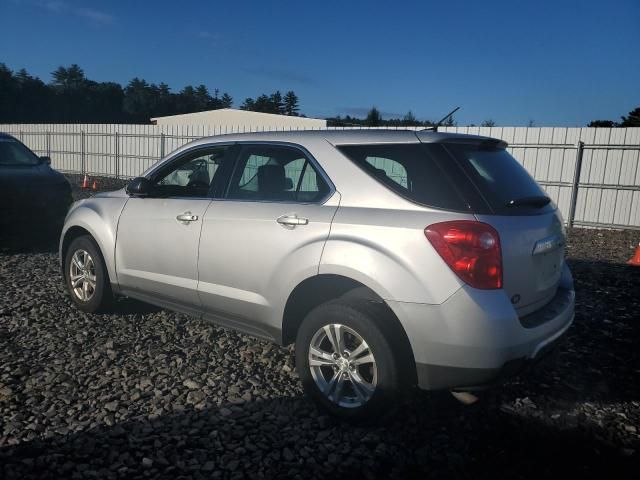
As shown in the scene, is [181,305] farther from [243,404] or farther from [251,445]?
[251,445]

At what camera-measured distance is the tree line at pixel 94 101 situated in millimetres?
68562

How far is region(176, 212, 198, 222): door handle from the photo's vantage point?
388cm

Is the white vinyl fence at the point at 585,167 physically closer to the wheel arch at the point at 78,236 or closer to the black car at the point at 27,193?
the black car at the point at 27,193

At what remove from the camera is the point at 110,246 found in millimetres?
4535

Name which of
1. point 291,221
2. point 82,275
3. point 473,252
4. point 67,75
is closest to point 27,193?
point 82,275

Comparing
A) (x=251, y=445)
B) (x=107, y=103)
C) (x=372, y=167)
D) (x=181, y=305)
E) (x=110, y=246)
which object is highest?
(x=107, y=103)

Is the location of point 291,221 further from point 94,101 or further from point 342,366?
point 94,101

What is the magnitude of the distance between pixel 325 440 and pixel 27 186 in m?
6.70

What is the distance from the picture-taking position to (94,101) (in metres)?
83.2

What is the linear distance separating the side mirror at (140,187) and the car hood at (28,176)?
429 centimetres

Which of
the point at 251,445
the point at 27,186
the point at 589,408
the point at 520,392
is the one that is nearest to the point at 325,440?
the point at 251,445

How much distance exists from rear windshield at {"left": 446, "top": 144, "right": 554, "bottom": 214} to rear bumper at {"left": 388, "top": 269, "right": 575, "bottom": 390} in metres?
0.55

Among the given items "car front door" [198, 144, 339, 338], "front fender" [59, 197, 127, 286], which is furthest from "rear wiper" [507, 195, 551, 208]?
"front fender" [59, 197, 127, 286]

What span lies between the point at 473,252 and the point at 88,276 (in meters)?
3.67
